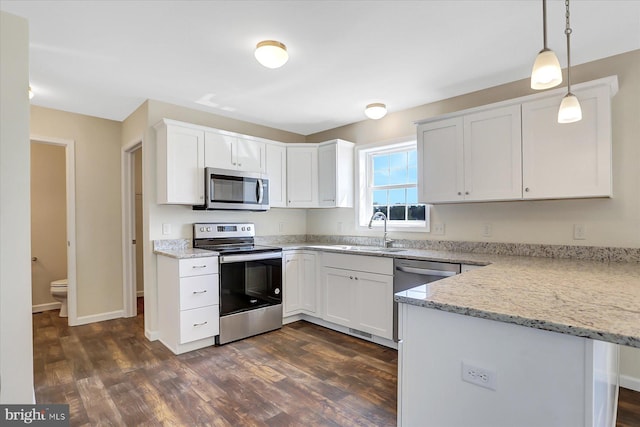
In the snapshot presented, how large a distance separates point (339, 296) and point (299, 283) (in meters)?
0.56

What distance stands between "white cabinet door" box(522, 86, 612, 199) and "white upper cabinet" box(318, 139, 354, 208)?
6.50 feet

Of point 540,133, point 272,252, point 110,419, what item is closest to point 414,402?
point 110,419

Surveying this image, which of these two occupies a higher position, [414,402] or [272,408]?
[414,402]

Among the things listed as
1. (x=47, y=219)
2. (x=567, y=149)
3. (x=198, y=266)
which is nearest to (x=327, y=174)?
(x=198, y=266)

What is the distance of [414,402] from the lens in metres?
1.22

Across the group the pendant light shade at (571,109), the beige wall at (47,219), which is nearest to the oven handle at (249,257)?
the pendant light shade at (571,109)

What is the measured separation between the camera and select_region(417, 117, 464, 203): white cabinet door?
2844mm

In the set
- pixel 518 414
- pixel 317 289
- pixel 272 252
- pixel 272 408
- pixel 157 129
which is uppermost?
pixel 157 129

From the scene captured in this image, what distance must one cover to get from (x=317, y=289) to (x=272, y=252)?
0.69 meters

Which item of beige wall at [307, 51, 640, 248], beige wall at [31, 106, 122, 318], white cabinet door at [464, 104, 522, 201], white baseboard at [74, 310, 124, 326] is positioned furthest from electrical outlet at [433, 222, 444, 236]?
white baseboard at [74, 310, 124, 326]

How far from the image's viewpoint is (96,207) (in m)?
3.85

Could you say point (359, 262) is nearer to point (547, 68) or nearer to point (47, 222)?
point (547, 68)

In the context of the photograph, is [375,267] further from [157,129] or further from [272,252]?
[157,129]

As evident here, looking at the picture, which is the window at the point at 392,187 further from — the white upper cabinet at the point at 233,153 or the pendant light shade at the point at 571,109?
the pendant light shade at the point at 571,109
